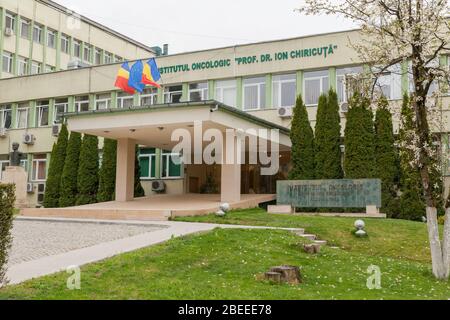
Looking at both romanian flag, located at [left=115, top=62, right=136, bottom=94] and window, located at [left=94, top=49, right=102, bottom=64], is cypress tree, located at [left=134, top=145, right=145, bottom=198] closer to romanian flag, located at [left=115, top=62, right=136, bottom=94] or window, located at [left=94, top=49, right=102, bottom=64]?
romanian flag, located at [left=115, top=62, right=136, bottom=94]

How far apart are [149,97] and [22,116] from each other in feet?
29.1

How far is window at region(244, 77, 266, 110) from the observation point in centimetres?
2633

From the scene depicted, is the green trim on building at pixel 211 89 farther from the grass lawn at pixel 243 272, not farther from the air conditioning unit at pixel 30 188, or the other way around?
the grass lawn at pixel 243 272

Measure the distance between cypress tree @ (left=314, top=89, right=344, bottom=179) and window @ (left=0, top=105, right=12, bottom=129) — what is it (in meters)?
20.2

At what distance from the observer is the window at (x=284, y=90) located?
2566cm

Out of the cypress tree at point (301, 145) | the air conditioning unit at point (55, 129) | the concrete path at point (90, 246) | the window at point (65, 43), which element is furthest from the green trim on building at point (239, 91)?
the window at point (65, 43)

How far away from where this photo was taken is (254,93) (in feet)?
87.2

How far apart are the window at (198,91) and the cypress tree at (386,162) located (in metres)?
9.38

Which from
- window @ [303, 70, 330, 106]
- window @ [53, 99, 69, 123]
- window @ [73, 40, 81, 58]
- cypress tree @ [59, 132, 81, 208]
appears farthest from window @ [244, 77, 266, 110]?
window @ [73, 40, 81, 58]

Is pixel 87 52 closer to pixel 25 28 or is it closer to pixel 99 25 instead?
pixel 99 25

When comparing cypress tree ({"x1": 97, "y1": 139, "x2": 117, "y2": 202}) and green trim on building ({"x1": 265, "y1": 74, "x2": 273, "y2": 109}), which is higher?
green trim on building ({"x1": 265, "y1": 74, "x2": 273, "y2": 109})

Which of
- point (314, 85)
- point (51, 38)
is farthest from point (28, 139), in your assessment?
point (314, 85)
